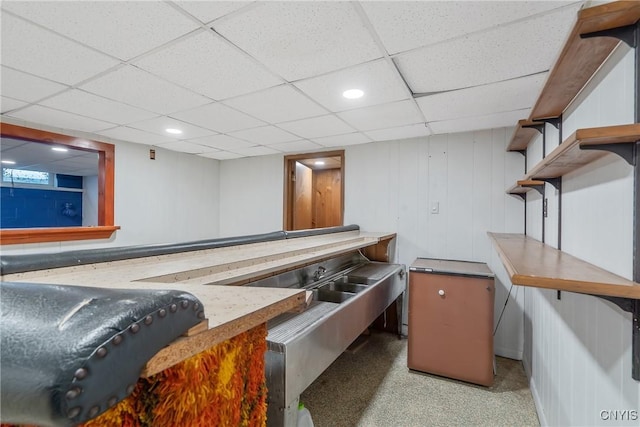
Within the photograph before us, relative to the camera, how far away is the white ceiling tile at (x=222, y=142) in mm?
3293

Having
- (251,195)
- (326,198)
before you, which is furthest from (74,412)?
(326,198)

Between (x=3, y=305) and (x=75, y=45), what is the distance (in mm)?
1588

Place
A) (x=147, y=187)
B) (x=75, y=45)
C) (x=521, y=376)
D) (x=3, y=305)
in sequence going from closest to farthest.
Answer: (x=3, y=305), (x=75, y=45), (x=521, y=376), (x=147, y=187)

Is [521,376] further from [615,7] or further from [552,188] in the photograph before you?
[615,7]

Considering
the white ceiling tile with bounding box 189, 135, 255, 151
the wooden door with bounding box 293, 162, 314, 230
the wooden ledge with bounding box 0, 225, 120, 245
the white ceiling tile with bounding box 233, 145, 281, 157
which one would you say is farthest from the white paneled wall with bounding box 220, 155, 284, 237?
the wooden ledge with bounding box 0, 225, 120, 245

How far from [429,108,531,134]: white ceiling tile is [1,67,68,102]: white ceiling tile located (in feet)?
9.53

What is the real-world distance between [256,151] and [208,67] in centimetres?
230

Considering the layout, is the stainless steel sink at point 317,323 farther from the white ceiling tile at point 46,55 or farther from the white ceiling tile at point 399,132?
the white ceiling tile at point 46,55

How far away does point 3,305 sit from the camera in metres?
0.45

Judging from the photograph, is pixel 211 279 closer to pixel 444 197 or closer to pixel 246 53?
pixel 246 53

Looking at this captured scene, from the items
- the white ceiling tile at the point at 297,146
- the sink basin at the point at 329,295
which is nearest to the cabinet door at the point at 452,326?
the sink basin at the point at 329,295

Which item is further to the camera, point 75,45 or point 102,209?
point 102,209

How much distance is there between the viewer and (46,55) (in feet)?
5.08

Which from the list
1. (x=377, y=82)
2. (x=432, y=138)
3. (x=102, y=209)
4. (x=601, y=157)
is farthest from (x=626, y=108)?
(x=102, y=209)
